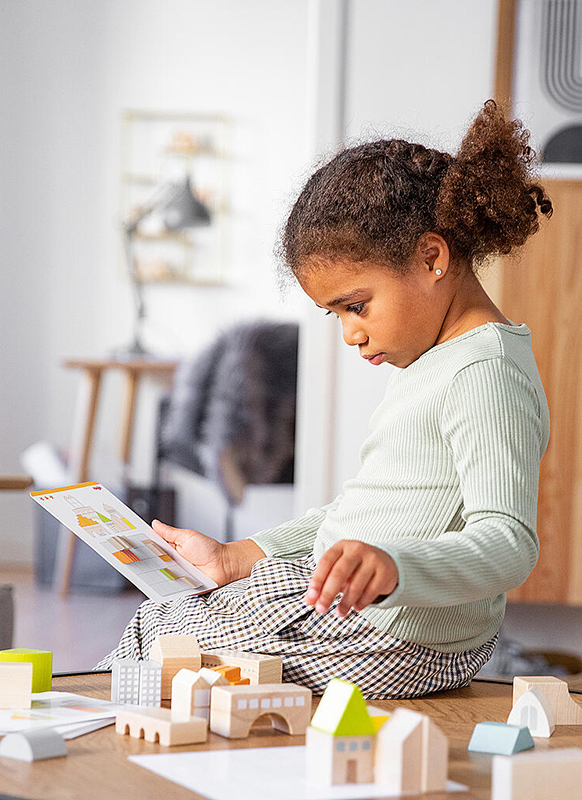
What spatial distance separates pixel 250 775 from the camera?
64cm

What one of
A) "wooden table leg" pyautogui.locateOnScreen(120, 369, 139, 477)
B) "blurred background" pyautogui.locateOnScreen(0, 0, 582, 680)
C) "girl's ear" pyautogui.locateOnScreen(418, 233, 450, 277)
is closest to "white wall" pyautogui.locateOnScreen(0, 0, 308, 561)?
"blurred background" pyautogui.locateOnScreen(0, 0, 582, 680)

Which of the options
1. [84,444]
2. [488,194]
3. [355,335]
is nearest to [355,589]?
[355,335]

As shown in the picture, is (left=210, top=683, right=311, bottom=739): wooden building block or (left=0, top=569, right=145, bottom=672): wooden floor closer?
(left=210, top=683, right=311, bottom=739): wooden building block

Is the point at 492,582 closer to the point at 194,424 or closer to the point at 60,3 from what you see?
the point at 194,424

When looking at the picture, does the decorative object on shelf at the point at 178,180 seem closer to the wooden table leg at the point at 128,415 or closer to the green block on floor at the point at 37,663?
the wooden table leg at the point at 128,415

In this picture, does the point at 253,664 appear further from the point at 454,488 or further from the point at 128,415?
the point at 128,415

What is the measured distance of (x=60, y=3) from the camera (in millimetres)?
4125

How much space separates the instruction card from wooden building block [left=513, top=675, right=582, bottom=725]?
30 centimetres

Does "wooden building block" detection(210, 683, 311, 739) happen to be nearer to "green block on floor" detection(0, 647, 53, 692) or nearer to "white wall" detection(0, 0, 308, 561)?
"green block on floor" detection(0, 647, 53, 692)

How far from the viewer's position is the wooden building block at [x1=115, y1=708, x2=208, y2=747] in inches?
27.8

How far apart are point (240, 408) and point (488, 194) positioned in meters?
2.32

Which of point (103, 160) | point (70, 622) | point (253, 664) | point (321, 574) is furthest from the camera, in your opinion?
point (103, 160)

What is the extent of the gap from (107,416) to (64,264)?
64 cm

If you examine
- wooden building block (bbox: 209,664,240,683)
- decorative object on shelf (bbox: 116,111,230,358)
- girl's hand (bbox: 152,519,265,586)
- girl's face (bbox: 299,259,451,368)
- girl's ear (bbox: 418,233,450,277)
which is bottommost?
wooden building block (bbox: 209,664,240,683)
